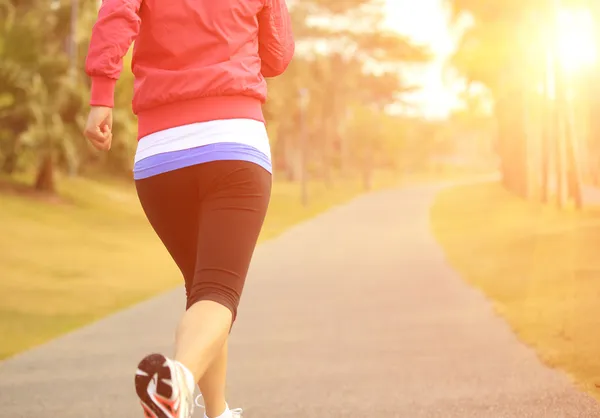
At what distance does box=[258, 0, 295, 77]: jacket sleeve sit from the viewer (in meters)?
3.33

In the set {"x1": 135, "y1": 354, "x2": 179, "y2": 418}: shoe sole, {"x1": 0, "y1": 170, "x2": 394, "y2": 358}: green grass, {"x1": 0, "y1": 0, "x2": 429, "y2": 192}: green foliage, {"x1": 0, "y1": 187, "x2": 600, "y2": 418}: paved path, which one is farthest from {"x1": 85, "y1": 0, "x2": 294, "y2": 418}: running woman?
{"x1": 0, "y1": 0, "x2": 429, "y2": 192}: green foliage

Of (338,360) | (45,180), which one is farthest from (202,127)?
(45,180)

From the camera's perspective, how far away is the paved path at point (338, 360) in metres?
4.69

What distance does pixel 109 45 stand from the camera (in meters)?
2.91

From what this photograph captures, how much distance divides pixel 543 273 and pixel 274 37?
29.8 feet

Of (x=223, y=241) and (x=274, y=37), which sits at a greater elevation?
(x=274, y=37)

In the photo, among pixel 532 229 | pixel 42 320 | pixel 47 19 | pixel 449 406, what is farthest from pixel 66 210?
pixel 449 406

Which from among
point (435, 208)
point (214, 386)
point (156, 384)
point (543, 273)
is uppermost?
point (156, 384)

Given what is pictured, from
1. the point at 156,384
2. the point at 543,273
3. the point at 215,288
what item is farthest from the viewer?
the point at 543,273

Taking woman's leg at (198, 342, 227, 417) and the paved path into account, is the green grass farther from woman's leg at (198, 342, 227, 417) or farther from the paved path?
woman's leg at (198, 342, 227, 417)

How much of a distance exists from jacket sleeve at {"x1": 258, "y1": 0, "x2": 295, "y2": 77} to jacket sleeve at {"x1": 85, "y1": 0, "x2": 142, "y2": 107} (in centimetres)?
52

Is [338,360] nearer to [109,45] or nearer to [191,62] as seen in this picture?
[191,62]

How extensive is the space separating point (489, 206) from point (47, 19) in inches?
585

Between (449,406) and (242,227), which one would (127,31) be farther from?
(449,406)
